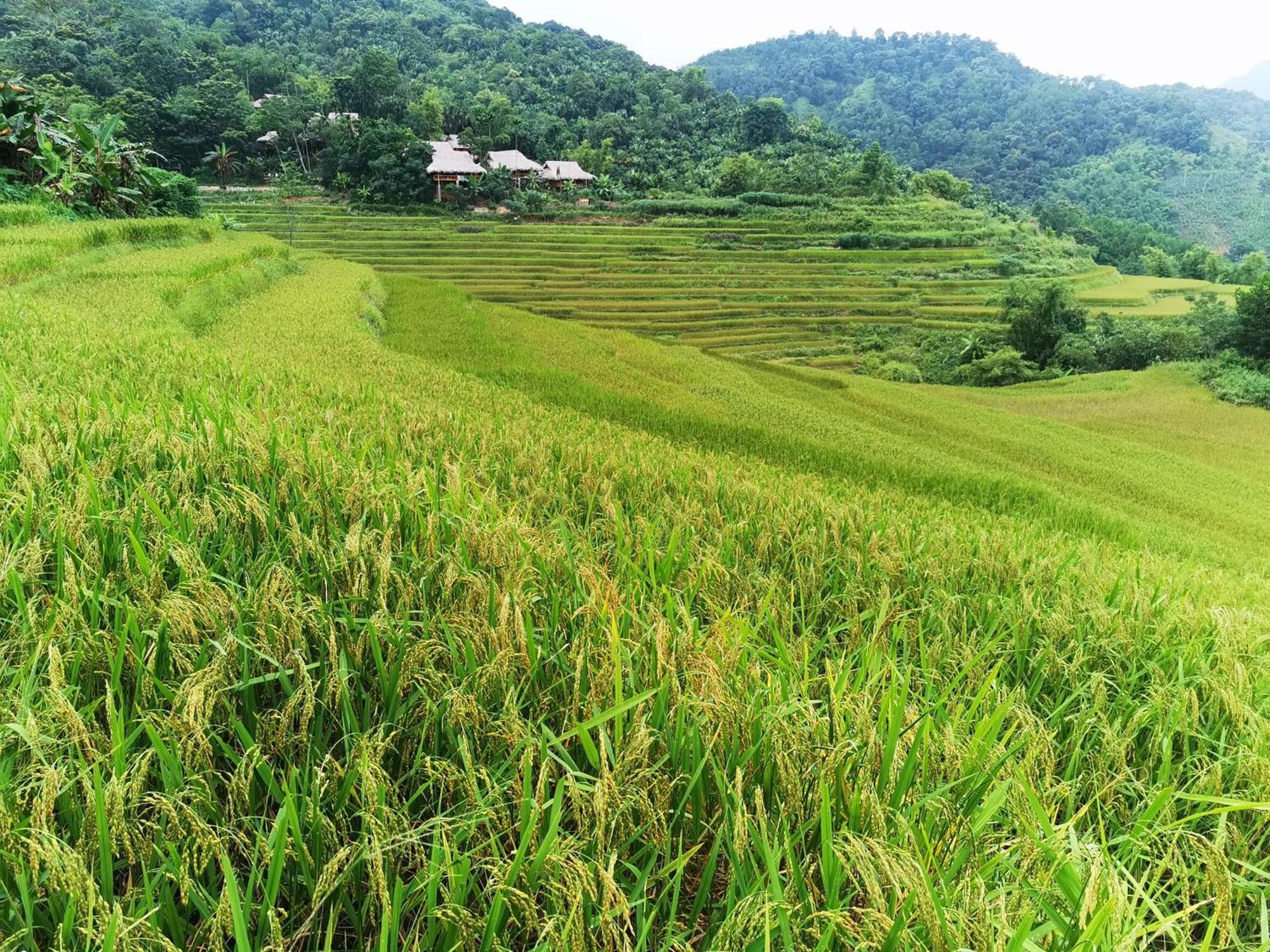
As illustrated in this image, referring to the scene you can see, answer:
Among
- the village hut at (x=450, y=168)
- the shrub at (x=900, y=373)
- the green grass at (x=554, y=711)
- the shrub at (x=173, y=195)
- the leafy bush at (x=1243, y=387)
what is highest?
the village hut at (x=450, y=168)

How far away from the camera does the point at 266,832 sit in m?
0.80

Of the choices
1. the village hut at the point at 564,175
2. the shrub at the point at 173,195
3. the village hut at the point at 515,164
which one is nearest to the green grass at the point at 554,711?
Result: the shrub at the point at 173,195

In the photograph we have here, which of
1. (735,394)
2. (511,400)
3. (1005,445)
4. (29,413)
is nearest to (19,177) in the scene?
(511,400)

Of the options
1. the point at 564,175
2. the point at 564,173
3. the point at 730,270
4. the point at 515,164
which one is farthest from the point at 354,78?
the point at 730,270

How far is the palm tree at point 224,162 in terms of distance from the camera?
104ft

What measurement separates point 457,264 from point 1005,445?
21537 millimetres

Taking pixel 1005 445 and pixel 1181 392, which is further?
pixel 1181 392

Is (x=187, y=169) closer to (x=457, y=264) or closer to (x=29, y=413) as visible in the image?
(x=457, y=264)

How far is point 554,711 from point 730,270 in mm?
30422

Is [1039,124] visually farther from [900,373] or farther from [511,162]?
[900,373]

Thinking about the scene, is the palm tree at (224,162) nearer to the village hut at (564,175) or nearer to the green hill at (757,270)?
the green hill at (757,270)

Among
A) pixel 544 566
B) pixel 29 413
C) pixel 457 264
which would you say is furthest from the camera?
→ pixel 457 264

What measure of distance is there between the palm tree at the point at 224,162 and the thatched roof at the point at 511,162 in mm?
13220

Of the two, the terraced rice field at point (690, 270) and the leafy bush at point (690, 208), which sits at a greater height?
the leafy bush at point (690, 208)
